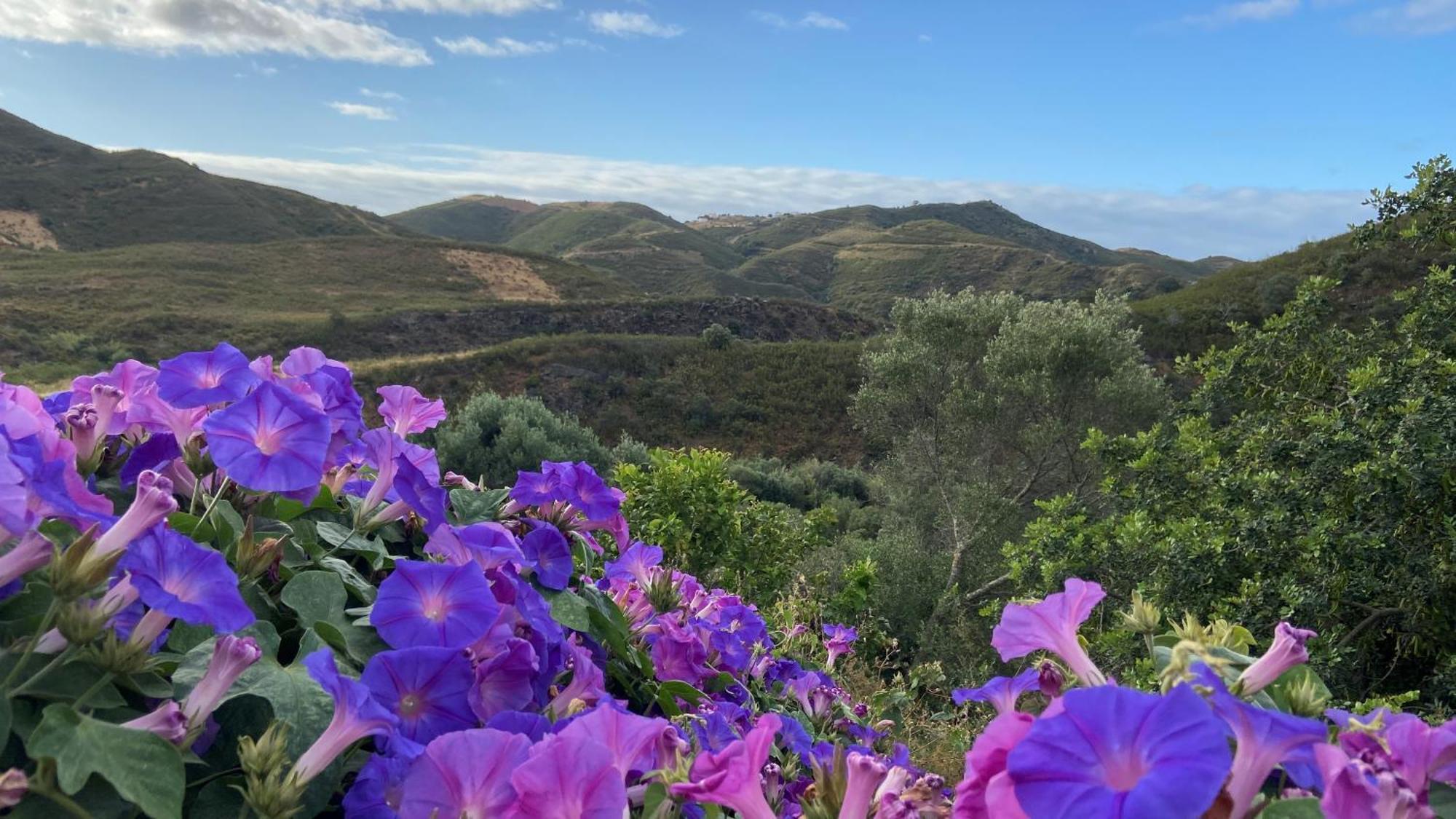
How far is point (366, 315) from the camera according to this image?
1593 inches

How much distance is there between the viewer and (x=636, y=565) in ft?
5.54

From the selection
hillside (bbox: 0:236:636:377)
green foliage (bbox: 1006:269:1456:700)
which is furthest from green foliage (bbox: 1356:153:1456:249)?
hillside (bbox: 0:236:636:377)

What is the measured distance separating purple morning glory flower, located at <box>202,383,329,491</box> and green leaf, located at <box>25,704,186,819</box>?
0.96ft

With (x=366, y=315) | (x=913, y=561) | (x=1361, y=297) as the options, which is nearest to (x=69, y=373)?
(x=366, y=315)

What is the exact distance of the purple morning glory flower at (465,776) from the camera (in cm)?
77

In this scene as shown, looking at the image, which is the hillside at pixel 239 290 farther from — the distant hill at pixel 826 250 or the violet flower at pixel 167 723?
the violet flower at pixel 167 723

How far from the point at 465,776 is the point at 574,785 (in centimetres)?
12

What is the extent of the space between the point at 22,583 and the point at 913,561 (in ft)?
37.9

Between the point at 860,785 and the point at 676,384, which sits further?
the point at 676,384

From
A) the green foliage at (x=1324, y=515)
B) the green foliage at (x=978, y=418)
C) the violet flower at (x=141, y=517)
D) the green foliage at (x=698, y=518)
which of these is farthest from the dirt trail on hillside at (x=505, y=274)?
the violet flower at (x=141, y=517)

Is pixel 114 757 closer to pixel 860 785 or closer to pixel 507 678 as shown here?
pixel 507 678

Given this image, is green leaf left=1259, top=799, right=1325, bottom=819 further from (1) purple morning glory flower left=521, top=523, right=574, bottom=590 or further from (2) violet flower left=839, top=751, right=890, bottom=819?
(1) purple morning glory flower left=521, top=523, right=574, bottom=590

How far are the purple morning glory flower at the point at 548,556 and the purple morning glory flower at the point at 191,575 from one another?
17.9 inches

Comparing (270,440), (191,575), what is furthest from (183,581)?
(270,440)
